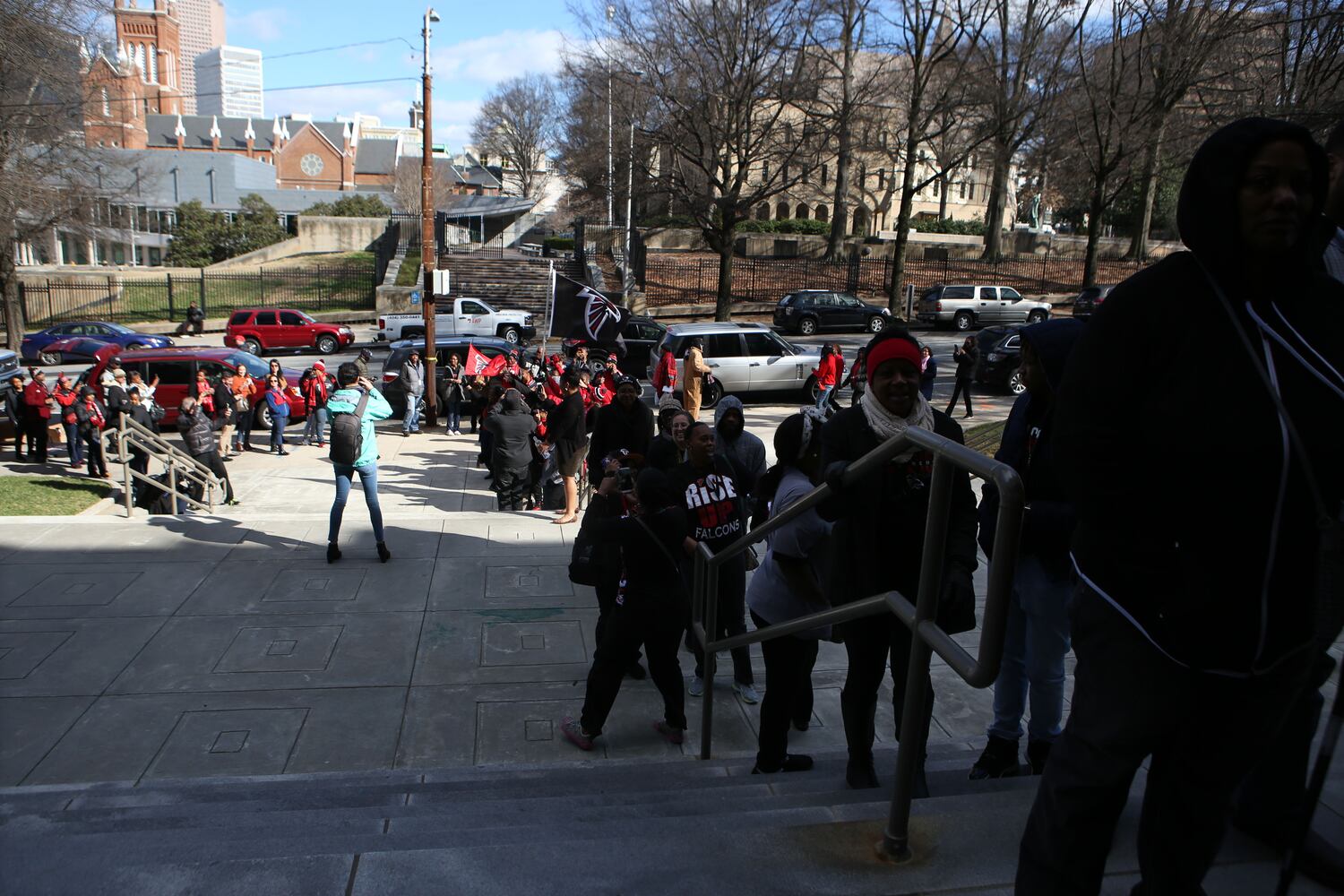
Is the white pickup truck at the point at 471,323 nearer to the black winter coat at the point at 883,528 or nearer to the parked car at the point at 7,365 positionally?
the parked car at the point at 7,365

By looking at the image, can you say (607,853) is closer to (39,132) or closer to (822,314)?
(822,314)

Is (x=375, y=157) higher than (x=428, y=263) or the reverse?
higher

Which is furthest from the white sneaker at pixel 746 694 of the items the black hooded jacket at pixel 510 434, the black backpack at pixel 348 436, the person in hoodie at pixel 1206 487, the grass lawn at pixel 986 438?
the grass lawn at pixel 986 438

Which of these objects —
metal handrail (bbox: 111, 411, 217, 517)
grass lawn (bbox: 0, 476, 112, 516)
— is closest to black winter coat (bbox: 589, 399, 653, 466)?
metal handrail (bbox: 111, 411, 217, 517)

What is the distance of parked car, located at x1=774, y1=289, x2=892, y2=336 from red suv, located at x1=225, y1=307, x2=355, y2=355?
50.2 ft

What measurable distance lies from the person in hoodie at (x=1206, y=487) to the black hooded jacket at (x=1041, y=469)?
1.27 metres

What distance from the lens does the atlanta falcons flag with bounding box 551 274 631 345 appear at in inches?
608

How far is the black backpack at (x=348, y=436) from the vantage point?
27.4 feet

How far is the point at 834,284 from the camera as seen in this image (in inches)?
1571

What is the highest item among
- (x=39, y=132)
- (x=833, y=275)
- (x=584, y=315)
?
(x=39, y=132)

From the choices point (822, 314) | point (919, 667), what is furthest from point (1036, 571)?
point (822, 314)

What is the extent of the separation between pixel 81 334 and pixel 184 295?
11.4 meters

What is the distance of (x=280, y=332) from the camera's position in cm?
3206

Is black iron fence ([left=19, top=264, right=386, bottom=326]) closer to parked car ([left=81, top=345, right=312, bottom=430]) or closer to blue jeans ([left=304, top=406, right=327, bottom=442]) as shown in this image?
parked car ([left=81, top=345, right=312, bottom=430])
